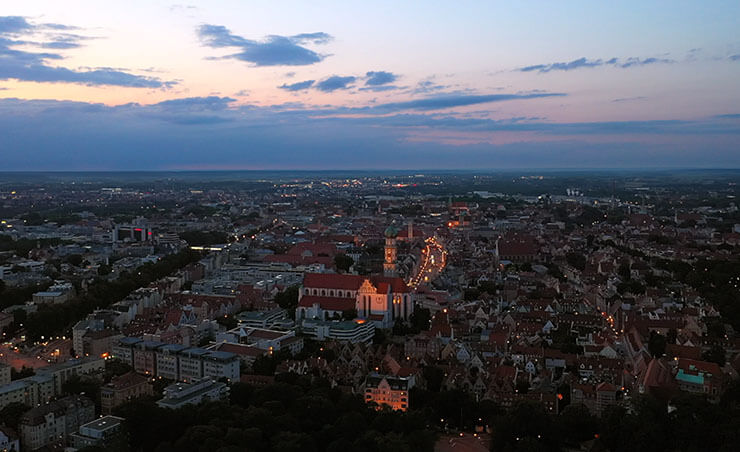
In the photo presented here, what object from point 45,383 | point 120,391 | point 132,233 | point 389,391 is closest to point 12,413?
point 45,383

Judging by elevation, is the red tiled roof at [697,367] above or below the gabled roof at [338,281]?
below

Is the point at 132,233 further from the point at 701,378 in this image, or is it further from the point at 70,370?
the point at 701,378

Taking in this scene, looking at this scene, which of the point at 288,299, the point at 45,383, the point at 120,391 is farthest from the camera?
the point at 288,299

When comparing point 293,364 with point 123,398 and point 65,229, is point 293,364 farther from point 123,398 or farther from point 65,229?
point 65,229

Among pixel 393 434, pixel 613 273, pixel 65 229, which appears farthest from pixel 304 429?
pixel 65 229

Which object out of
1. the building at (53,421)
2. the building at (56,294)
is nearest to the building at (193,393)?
the building at (53,421)

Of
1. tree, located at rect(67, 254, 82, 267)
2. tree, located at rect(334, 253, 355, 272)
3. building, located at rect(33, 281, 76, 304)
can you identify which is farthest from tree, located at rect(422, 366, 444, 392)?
tree, located at rect(67, 254, 82, 267)

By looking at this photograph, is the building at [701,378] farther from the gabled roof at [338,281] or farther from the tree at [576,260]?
the tree at [576,260]
